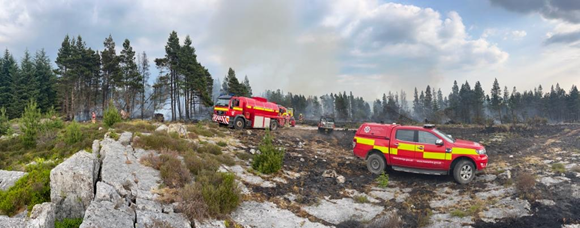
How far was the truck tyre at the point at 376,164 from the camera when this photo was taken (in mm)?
10941

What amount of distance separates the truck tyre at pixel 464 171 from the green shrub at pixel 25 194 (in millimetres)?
11393

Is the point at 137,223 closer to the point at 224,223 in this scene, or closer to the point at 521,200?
the point at 224,223

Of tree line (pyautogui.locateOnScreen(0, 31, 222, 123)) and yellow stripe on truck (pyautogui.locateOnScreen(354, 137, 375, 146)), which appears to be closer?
yellow stripe on truck (pyautogui.locateOnScreen(354, 137, 375, 146))

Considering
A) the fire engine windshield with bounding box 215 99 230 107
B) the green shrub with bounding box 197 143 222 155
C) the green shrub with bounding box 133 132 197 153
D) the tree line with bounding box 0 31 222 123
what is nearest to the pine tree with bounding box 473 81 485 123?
the tree line with bounding box 0 31 222 123

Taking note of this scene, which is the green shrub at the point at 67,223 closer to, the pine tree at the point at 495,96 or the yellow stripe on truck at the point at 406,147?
the yellow stripe on truck at the point at 406,147

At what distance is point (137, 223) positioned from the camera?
5020mm

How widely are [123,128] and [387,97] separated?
116 metres

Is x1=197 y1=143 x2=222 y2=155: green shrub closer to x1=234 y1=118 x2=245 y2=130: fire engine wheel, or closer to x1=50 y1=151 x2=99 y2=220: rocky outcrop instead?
x1=50 y1=151 x2=99 y2=220: rocky outcrop

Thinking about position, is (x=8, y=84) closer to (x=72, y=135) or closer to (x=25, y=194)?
(x=72, y=135)

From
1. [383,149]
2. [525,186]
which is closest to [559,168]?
[525,186]

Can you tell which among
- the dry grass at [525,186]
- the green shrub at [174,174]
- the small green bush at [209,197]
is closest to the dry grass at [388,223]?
the small green bush at [209,197]

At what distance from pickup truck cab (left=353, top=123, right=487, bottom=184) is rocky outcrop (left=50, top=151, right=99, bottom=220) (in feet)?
29.6

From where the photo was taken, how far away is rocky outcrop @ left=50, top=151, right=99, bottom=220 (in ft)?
17.9

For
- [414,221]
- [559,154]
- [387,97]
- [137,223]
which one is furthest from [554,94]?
[137,223]
